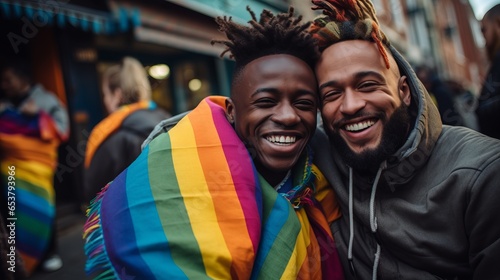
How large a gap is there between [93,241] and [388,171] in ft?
3.82

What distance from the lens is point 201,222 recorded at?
1.38 metres

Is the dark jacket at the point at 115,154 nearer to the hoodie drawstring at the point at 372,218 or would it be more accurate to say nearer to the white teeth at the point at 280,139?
the white teeth at the point at 280,139

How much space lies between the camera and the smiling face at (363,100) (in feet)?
5.21

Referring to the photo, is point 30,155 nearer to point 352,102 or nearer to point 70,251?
point 70,251

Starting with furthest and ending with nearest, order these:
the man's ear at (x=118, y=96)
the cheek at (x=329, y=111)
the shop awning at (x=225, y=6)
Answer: the shop awning at (x=225, y=6) → the man's ear at (x=118, y=96) → the cheek at (x=329, y=111)

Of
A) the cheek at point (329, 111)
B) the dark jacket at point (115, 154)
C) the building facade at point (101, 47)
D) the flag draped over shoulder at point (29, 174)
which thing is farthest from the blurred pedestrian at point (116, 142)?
the building facade at point (101, 47)

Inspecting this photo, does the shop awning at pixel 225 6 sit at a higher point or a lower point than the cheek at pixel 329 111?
higher

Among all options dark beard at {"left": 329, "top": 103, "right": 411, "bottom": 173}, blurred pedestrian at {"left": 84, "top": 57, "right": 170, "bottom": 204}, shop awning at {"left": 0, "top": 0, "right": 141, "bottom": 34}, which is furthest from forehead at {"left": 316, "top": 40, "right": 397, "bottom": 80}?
shop awning at {"left": 0, "top": 0, "right": 141, "bottom": 34}

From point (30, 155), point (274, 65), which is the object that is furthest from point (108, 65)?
point (274, 65)

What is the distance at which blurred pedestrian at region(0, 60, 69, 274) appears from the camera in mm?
3404

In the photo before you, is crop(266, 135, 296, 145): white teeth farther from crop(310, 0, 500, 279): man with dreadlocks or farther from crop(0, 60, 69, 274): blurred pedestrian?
crop(0, 60, 69, 274): blurred pedestrian

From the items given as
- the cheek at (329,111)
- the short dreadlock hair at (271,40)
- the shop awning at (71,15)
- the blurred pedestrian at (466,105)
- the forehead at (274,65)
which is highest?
the shop awning at (71,15)

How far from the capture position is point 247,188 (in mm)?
1455

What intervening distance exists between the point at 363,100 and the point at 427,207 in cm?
48
